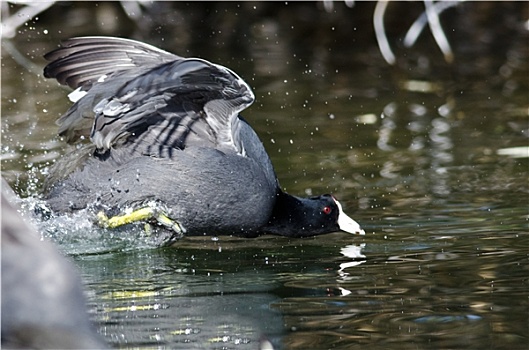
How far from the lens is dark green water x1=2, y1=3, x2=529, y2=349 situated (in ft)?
14.3

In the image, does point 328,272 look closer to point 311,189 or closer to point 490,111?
point 311,189

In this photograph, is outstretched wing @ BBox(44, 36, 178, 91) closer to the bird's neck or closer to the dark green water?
the dark green water

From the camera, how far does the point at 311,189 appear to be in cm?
722

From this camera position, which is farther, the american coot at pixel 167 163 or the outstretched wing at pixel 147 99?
the american coot at pixel 167 163

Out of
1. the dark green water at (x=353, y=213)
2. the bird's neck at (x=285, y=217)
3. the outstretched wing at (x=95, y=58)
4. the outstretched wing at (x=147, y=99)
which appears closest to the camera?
the dark green water at (x=353, y=213)

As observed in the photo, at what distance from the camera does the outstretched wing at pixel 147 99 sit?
221 inches

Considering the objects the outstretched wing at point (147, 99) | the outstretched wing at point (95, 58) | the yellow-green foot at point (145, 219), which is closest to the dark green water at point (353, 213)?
the yellow-green foot at point (145, 219)

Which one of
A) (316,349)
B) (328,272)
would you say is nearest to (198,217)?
(328,272)

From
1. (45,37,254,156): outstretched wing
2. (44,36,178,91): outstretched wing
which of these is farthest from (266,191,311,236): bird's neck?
(44,36,178,91): outstretched wing

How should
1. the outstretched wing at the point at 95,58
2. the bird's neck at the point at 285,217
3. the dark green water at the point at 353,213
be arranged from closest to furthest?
1. the dark green water at the point at 353,213
2. the outstretched wing at the point at 95,58
3. the bird's neck at the point at 285,217

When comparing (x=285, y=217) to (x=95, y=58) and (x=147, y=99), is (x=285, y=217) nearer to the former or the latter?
(x=147, y=99)

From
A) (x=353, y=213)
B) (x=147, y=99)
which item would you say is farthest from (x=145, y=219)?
(x=353, y=213)

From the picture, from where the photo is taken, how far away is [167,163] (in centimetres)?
611

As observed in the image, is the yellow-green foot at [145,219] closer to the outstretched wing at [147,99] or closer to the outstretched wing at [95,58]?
the outstretched wing at [147,99]
